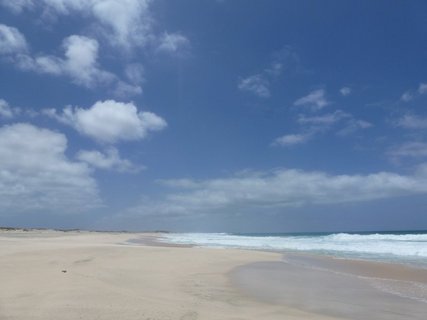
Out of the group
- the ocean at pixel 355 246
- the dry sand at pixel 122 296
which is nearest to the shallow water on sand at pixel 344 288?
the dry sand at pixel 122 296

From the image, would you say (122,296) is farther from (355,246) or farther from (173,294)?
(355,246)

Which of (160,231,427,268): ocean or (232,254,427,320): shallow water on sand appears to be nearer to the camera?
(232,254,427,320): shallow water on sand

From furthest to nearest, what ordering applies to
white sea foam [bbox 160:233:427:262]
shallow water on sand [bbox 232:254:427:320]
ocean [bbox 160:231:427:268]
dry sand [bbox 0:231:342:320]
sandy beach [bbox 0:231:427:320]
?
white sea foam [bbox 160:233:427:262] → ocean [bbox 160:231:427:268] → shallow water on sand [bbox 232:254:427:320] → sandy beach [bbox 0:231:427:320] → dry sand [bbox 0:231:342:320]

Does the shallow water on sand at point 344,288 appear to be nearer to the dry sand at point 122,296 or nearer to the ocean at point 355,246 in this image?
the dry sand at point 122,296

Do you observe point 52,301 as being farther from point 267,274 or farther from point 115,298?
point 267,274

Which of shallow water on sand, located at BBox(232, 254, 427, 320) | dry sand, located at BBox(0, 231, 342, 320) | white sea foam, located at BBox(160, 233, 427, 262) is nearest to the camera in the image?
dry sand, located at BBox(0, 231, 342, 320)

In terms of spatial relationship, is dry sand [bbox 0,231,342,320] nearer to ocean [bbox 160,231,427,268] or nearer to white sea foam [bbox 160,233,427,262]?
ocean [bbox 160,231,427,268]

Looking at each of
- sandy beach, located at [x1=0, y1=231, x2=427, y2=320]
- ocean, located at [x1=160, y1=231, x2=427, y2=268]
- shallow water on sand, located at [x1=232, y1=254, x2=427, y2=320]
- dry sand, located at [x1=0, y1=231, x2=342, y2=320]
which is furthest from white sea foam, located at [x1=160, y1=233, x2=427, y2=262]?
dry sand, located at [x1=0, y1=231, x2=342, y2=320]

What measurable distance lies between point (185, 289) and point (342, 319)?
4.38 metres

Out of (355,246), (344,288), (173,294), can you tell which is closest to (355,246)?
(355,246)

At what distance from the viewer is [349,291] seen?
11.5 meters

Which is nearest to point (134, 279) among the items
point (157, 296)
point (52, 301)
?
point (157, 296)

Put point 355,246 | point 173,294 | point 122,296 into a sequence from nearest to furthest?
point 122,296 → point 173,294 → point 355,246

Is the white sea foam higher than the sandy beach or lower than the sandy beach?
higher
